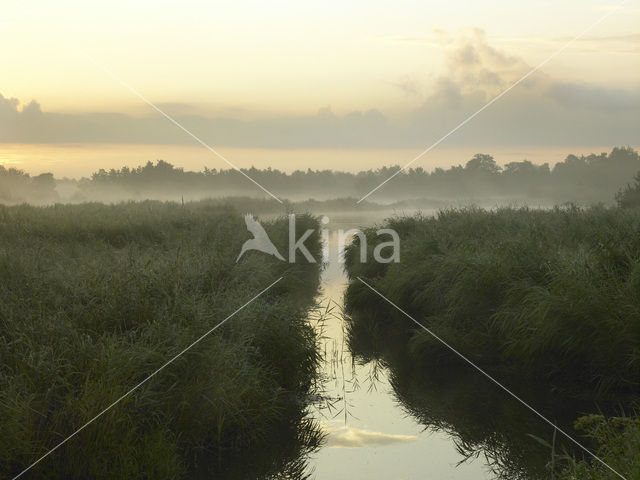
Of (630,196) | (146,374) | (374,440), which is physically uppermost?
(630,196)

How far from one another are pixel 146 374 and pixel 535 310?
4.59 meters

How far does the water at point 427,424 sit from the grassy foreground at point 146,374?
1.23ft

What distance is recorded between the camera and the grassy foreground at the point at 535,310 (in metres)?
6.77

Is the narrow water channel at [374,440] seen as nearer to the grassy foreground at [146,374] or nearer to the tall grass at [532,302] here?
the grassy foreground at [146,374]

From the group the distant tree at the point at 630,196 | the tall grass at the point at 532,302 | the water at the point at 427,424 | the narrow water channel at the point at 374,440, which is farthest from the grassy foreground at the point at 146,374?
the distant tree at the point at 630,196

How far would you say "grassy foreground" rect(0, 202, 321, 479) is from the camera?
15.4 feet

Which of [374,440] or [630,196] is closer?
[374,440]

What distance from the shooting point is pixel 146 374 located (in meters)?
5.50

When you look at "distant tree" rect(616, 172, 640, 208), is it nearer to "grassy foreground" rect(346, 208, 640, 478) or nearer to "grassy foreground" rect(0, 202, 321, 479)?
"grassy foreground" rect(346, 208, 640, 478)

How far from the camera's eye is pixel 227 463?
5.34 meters

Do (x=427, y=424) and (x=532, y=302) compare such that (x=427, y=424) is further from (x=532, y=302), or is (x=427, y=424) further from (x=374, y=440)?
(x=532, y=302)

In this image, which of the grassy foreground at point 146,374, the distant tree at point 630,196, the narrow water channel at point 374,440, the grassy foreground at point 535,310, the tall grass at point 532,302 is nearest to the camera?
the grassy foreground at point 146,374

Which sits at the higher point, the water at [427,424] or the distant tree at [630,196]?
the distant tree at [630,196]

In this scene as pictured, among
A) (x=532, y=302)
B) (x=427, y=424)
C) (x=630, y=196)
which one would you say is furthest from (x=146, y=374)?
(x=630, y=196)
